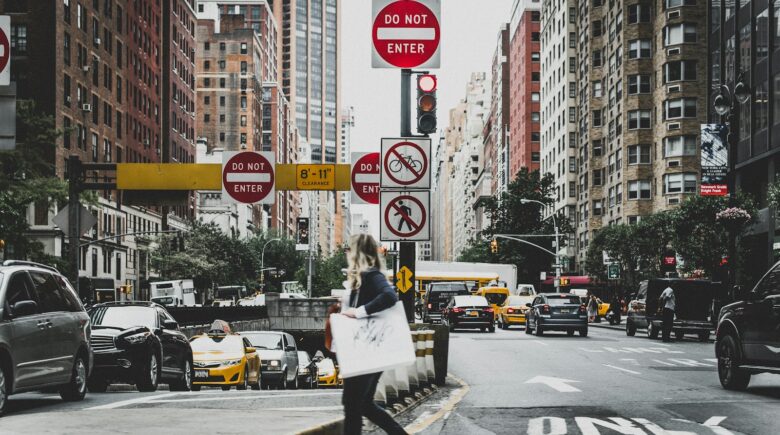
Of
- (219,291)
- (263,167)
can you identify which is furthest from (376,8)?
(219,291)

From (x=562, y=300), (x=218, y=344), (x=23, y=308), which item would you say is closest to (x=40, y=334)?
(x=23, y=308)

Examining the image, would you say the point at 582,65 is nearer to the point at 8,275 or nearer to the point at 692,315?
the point at 692,315

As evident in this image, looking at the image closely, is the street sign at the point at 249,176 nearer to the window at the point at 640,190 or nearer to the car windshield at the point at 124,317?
the car windshield at the point at 124,317

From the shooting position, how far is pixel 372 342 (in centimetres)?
805

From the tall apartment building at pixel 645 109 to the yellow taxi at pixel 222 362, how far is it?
50.6m

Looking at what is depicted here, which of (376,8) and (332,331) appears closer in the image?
(332,331)

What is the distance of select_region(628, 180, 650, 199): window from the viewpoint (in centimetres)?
7437

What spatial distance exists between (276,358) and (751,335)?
13.9m

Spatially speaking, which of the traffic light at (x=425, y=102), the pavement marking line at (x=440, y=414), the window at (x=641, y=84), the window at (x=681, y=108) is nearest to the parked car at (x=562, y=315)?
the pavement marking line at (x=440, y=414)

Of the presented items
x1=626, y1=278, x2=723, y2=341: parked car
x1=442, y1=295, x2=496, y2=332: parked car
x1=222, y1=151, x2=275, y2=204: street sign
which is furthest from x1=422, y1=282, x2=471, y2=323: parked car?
x1=222, y1=151, x2=275, y2=204: street sign

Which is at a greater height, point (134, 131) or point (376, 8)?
point (134, 131)

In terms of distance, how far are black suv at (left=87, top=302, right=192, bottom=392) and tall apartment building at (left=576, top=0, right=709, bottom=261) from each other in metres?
54.3

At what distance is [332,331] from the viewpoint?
8109mm

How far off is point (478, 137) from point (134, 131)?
115538 mm
